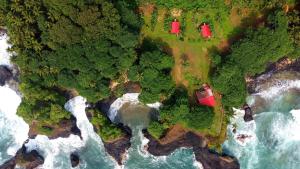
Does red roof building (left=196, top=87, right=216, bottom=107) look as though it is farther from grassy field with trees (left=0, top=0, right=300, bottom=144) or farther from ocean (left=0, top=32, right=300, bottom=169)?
ocean (left=0, top=32, right=300, bottom=169)

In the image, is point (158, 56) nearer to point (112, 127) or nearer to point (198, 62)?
point (198, 62)

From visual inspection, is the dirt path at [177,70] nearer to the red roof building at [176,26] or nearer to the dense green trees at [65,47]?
the red roof building at [176,26]

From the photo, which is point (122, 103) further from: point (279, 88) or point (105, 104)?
point (279, 88)

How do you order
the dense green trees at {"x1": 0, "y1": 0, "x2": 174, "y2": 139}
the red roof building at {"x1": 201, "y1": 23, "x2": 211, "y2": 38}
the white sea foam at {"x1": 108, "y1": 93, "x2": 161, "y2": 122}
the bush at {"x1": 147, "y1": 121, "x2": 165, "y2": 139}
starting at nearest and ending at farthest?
1. the dense green trees at {"x1": 0, "y1": 0, "x2": 174, "y2": 139}
2. the red roof building at {"x1": 201, "y1": 23, "x2": 211, "y2": 38}
3. the bush at {"x1": 147, "y1": 121, "x2": 165, "y2": 139}
4. the white sea foam at {"x1": 108, "y1": 93, "x2": 161, "y2": 122}

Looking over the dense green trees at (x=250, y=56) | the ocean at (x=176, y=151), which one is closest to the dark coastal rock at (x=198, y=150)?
the ocean at (x=176, y=151)

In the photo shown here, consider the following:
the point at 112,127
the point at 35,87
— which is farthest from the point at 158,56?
the point at 35,87

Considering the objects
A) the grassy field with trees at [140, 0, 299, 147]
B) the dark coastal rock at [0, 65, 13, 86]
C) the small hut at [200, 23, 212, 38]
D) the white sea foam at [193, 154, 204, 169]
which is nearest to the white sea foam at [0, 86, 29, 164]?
the dark coastal rock at [0, 65, 13, 86]

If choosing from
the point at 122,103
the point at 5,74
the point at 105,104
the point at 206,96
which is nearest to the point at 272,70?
Result: the point at 206,96
